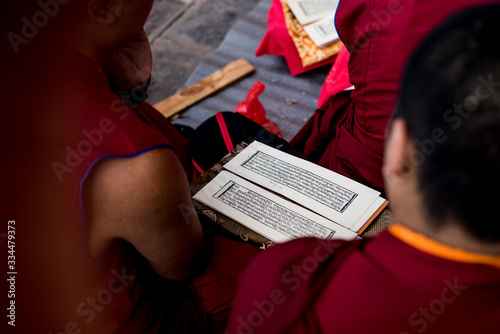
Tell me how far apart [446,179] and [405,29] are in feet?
2.19

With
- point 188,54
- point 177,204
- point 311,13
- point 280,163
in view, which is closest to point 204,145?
point 280,163

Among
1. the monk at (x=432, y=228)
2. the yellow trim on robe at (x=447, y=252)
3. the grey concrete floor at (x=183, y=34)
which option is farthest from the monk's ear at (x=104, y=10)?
the grey concrete floor at (x=183, y=34)

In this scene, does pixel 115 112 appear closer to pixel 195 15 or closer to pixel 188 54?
pixel 188 54

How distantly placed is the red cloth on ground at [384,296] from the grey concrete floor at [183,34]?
2.08 meters

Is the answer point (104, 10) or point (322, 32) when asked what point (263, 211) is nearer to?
point (104, 10)

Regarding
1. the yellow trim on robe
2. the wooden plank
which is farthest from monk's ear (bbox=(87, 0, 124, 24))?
the wooden plank

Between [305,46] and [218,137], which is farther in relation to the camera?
[305,46]

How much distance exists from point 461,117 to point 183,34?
108 inches

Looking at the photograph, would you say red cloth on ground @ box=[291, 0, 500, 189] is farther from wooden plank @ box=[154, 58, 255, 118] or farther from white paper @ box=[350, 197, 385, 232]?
wooden plank @ box=[154, 58, 255, 118]

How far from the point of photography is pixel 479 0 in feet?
3.42

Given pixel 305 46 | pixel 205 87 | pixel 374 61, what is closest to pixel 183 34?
pixel 205 87

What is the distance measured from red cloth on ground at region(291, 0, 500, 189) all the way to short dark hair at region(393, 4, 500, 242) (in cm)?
54

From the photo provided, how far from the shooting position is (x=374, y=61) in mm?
1257

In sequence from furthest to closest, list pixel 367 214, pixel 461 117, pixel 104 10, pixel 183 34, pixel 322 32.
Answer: pixel 183 34 → pixel 322 32 → pixel 367 214 → pixel 104 10 → pixel 461 117
